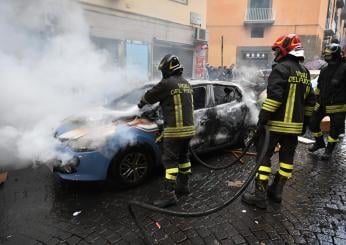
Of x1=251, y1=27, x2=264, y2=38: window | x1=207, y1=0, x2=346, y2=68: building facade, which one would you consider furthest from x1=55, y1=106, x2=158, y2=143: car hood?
x1=251, y1=27, x2=264, y2=38: window

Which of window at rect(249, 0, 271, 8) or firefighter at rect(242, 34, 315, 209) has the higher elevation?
window at rect(249, 0, 271, 8)

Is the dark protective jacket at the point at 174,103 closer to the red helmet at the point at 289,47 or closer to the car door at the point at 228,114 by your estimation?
the red helmet at the point at 289,47

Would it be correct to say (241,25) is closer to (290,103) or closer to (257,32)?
(257,32)

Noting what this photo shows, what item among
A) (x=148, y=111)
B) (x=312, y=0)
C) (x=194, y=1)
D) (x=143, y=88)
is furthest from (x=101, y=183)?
(x=312, y=0)

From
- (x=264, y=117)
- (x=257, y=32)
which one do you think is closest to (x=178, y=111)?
(x=264, y=117)

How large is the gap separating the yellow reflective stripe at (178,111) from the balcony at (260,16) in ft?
103

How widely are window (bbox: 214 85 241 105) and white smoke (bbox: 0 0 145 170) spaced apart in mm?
1543

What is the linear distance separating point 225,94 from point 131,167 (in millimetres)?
2373

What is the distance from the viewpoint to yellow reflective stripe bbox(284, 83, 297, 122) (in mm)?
3746

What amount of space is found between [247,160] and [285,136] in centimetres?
194

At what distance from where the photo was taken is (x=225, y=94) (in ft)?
19.4

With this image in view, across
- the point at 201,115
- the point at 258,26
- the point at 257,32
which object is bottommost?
the point at 201,115

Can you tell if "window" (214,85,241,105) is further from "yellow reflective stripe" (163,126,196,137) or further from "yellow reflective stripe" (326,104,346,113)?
"yellow reflective stripe" (163,126,196,137)

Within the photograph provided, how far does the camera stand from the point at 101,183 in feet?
15.2
